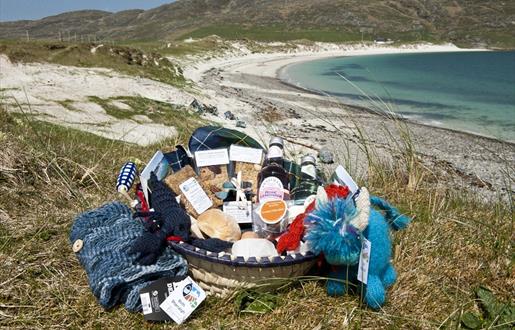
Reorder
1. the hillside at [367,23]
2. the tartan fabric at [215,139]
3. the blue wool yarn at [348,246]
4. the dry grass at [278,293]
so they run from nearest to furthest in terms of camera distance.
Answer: the blue wool yarn at [348,246] < the dry grass at [278,293] < the tartan fabric at [215,139] < the hillside at [367,23]

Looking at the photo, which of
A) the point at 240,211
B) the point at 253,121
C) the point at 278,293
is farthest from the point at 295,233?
the point at 253,121

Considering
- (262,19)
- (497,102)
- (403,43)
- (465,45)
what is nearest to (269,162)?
(497,102)

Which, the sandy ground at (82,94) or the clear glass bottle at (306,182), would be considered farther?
the sandy ground at (82,94)

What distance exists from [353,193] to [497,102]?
27.3 meters

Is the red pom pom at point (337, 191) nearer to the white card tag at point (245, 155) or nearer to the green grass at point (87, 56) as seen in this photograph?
the white card tag at point (245, 155)

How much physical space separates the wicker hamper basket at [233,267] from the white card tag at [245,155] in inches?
39.8

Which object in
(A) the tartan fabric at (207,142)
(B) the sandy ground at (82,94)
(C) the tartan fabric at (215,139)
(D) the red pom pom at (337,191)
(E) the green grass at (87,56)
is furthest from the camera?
(E) the green grass at (87,56)

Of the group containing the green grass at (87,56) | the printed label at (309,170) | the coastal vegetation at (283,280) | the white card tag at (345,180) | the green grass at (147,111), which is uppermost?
the green grass at (87,56)

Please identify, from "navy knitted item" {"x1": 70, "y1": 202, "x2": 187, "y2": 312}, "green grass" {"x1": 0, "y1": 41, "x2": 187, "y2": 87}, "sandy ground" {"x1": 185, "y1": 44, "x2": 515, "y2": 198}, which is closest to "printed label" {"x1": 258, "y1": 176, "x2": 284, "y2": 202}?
"navy knitted item" {"x1": 70, "y1": 202, "x2": 187, "y2": 312}

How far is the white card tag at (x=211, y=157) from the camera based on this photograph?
112 inches

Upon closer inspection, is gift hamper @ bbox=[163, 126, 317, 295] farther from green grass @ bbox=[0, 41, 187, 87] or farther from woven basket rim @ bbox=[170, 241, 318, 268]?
green grass @ bbox=[0, 41, 187, 87]

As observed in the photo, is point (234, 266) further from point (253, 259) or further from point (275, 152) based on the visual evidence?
point (275, 152)

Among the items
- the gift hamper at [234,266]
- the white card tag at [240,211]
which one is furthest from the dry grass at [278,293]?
the white card tag at [240,211]

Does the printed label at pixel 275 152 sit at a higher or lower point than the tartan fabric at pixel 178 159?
higher
